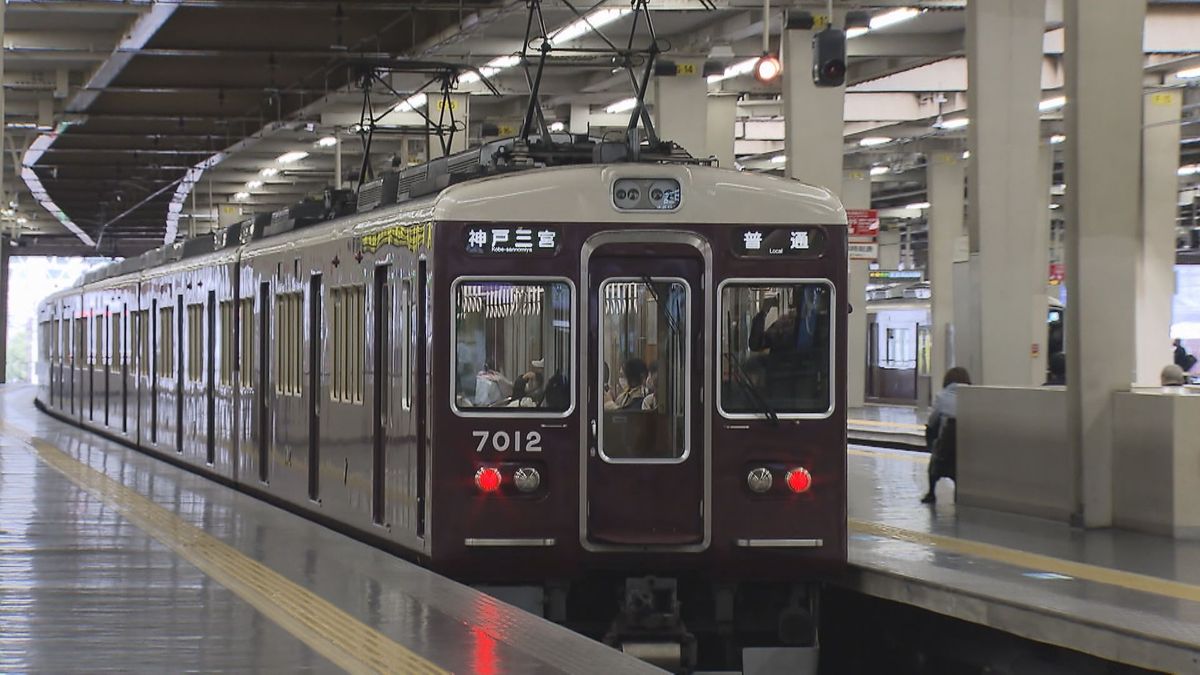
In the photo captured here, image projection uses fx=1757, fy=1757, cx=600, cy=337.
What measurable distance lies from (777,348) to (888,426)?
66.9 feet

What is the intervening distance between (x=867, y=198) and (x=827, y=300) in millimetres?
34409

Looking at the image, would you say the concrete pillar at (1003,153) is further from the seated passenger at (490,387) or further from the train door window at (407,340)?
the seated passenger at (490,387)

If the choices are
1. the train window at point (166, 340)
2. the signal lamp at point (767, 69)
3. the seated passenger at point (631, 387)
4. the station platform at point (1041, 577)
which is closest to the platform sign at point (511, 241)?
the seated passenger at point (631, 387)

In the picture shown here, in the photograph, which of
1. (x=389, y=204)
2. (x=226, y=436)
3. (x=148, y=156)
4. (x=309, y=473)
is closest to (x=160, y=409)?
(x=226, y=436)

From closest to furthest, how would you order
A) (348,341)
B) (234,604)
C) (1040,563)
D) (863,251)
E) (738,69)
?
(234,604) < (1040,563) < (348,341) < (863,251) < (738,69)

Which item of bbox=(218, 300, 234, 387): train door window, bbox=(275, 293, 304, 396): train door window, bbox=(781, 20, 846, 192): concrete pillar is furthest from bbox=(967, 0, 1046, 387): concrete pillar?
bbox=(218, 300, 234, 387): train door window

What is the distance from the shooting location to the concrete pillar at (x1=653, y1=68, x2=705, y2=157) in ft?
90.4

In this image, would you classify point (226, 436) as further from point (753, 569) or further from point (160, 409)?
point (753, 569)

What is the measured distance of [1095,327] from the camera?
46.5 feet

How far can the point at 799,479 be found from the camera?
10.2 metres

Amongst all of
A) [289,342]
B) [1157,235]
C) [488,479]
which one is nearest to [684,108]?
[1157,235]

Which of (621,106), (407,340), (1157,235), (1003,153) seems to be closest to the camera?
(407,340)

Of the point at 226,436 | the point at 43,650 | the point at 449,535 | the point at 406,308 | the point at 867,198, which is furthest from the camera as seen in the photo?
the point at 867,198

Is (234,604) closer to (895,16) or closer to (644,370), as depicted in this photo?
(644,370)
